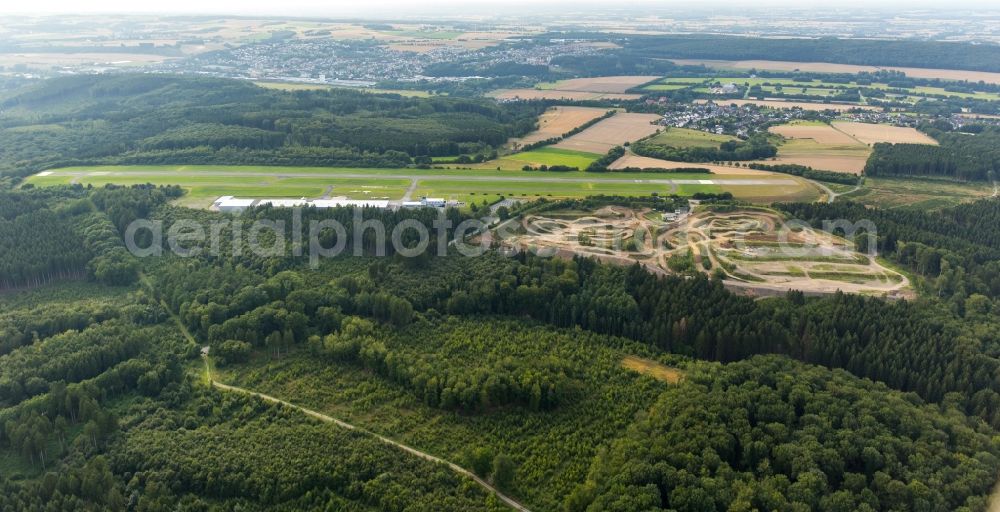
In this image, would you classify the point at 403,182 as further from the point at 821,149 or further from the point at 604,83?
the point at 604,83

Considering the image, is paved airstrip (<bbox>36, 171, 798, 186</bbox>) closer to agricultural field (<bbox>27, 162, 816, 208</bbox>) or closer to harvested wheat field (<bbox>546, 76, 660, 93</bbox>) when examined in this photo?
agricultural field (<bbox>27, 162, 816, 208</bbox>)

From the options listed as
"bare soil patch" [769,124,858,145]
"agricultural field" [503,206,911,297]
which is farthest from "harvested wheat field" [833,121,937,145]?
"agricultural field" [503,206,911,297]

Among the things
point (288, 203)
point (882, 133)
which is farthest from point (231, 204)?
point (882, 133)

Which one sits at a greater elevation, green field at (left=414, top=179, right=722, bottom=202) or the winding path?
green field at (left=414, top=179, right=722, bottom=202)

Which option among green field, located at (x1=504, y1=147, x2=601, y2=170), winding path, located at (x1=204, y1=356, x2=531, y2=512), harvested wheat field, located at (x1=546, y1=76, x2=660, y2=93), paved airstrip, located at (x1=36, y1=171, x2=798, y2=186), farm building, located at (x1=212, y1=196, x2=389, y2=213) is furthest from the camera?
harvested wheat field, located at (x1=546, y1=76, x2=660, y2=93)

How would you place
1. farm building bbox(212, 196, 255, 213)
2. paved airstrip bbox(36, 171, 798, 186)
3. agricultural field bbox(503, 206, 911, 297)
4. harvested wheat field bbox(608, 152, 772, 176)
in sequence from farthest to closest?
harvested wheat field bbox(608, 152, 772, 176) < paved airstrip bbox(36, 171, 798, 186) < farm building bbox(212, 196, 255, 213) < agricultural field bbox(503, 206, 911, 297)

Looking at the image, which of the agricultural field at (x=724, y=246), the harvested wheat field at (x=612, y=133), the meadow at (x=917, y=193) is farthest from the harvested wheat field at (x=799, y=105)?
the agricultural field at (x=724, y=246)

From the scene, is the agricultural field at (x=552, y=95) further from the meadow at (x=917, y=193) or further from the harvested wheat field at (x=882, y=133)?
the meadow at (x=917, y=193)

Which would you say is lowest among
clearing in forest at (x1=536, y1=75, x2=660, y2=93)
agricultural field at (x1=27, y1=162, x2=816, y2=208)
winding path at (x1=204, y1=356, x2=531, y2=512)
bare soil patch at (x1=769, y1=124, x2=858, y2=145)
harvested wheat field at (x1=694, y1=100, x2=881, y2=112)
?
winding path at (x1=204, y1=356, x2=531, y2=512)
